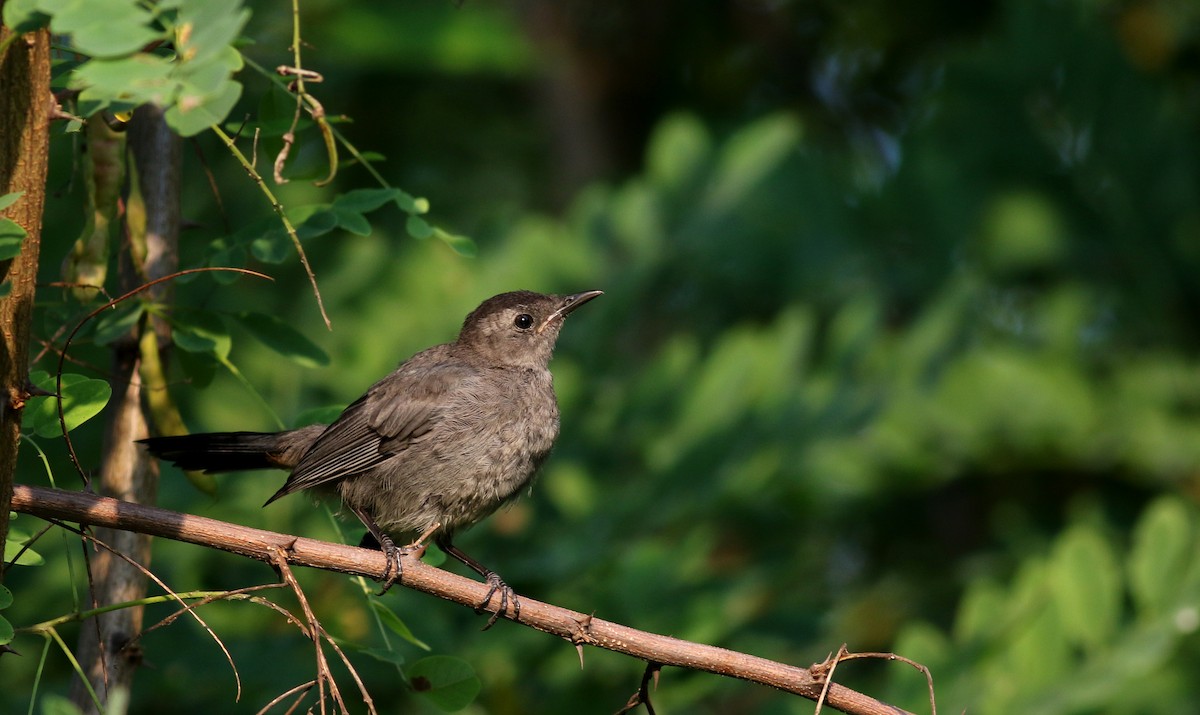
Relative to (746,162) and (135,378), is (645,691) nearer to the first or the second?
(135,378)

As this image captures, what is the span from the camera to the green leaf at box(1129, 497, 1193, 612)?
505 centimetres

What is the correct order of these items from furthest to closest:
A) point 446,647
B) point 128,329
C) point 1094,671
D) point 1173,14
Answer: point 1173,14, point 1094,671, point 446,647, point 128,329

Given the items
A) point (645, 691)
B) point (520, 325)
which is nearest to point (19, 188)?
point (645, 691)

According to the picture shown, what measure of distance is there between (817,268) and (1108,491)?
2.17 m

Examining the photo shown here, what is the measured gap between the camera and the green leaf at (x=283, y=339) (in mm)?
3387

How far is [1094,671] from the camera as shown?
502 cm

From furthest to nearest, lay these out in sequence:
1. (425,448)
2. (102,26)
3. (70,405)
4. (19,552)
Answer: (425,448) < (70,405) < (19,552) < (102,26)

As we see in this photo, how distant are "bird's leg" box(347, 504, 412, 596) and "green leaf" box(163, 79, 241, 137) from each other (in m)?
1.05

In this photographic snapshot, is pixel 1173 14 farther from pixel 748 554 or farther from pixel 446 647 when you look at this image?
pixel 446 647

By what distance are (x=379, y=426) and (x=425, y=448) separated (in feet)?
0.66

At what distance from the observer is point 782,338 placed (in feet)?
18.1

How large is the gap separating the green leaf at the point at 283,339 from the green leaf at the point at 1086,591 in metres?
3.22

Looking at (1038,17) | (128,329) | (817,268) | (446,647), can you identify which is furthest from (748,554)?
(128,329)

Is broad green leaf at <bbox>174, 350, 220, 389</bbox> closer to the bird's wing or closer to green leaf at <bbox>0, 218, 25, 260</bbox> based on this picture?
the bird's wing
